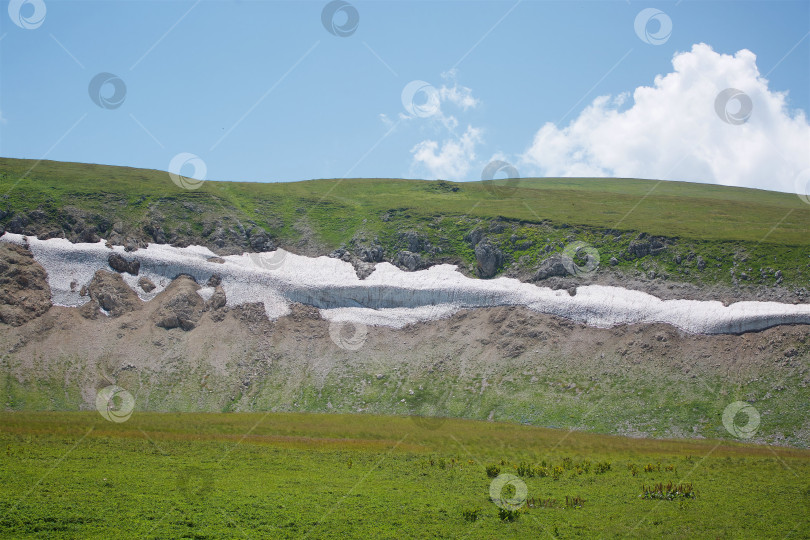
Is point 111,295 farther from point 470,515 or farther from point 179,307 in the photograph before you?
point 470,515

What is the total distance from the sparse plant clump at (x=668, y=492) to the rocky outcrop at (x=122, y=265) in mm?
75301

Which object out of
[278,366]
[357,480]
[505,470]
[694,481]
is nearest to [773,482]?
[694,481]

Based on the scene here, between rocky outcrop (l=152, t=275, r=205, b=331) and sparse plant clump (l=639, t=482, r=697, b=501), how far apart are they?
6173 centimetres

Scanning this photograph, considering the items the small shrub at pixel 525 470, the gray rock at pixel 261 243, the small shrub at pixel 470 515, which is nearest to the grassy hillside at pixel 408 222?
the gray rock at pixel 261 243

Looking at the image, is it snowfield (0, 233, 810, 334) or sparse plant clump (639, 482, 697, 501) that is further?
snowfield (0, 233, 810, 334)

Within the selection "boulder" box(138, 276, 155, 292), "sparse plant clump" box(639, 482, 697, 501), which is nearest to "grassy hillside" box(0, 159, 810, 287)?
"boulder" box(138, 276, 155, 292)

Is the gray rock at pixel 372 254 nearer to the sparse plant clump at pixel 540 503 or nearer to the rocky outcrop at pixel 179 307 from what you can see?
the rocky outcrop at pixel 179 307

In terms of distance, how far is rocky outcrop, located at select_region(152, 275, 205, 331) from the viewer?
79.6 meters

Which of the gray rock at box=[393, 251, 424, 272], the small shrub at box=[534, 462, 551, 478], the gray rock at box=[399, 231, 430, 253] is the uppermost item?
the gray rock at box=[399, 231, 430, 253]

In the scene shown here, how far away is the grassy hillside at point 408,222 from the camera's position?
278 ft

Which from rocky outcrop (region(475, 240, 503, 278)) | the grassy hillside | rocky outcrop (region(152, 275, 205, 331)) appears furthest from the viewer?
rocky outcrop (region(475, 240, 503, 278))

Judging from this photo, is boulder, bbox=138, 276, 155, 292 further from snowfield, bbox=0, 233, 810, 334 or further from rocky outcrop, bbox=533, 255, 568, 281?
rocky outcrop, bbox=533, 255, 568, 281

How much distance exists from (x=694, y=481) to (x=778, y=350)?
33.8 metres

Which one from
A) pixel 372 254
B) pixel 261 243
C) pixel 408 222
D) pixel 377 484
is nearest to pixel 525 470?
pixel 377 484
